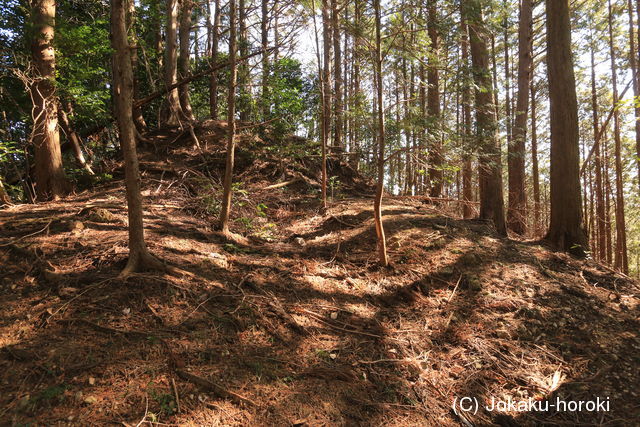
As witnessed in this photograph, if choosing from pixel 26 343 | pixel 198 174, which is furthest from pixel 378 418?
pixel 198 174

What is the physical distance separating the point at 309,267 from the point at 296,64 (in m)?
11.3

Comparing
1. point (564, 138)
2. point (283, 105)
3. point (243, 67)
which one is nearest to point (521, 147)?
point (564, 138)

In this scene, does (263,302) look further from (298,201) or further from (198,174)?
(198,174)

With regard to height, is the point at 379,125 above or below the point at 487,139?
below

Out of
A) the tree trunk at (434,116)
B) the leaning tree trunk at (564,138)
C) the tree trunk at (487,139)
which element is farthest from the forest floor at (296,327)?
the tree trunk at (487,139)

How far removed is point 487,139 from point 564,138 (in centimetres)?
143

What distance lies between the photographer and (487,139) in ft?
24.2

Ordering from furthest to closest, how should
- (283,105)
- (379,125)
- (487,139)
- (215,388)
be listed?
(283,105) → (487,139) → (379,125) → (215,388)

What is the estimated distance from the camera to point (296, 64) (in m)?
13.7

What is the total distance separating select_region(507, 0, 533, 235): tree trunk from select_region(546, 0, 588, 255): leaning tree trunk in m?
1.57

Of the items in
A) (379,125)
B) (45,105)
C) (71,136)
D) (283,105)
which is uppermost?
(283,105)

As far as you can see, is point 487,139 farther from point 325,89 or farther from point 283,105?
point 283,105

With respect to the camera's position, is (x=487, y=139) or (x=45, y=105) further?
(x=487, y=139)

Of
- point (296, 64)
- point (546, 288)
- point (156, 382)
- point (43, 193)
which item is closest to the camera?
point (156, 382)
